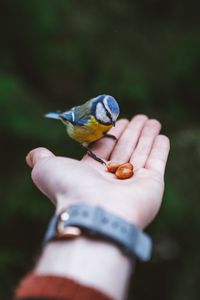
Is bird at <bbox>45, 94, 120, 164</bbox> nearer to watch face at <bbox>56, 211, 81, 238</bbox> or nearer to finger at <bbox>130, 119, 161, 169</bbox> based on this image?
finger at <bbox>130, 119, 161, 169</bbox>

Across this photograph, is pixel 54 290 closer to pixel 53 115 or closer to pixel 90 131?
pixel 90 131

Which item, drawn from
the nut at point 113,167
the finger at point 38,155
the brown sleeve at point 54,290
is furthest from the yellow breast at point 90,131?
the brown sleeve at point 54,290

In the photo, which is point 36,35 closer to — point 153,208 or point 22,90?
point 22,90

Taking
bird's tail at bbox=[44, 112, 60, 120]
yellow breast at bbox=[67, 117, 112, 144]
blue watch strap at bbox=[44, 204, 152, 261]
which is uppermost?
bird's tail at bbox=[44, 112, 60, 120]

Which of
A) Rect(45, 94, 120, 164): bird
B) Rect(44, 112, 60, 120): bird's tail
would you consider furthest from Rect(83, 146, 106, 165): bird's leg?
Rect(44, 112, 60, 120): bird's tail

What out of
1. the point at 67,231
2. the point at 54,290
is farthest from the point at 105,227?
the point at 54,290

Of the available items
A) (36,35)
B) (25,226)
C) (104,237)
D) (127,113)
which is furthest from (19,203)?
(104,237)
